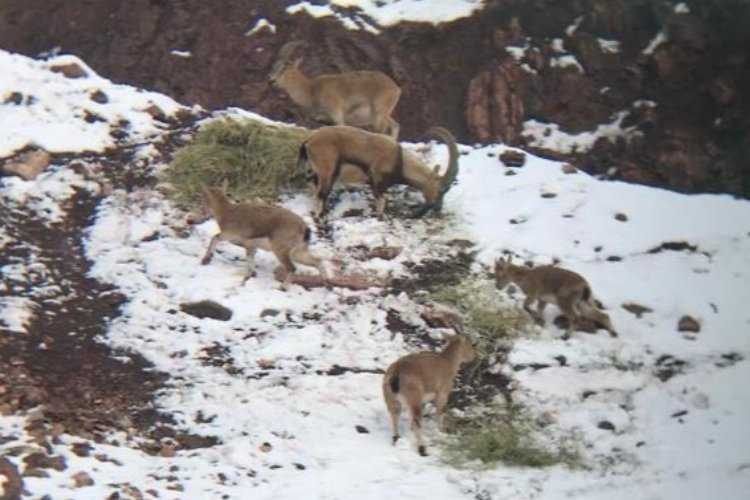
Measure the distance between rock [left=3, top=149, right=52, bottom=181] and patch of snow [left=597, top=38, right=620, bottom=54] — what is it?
814 cm

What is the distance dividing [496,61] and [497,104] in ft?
2.51

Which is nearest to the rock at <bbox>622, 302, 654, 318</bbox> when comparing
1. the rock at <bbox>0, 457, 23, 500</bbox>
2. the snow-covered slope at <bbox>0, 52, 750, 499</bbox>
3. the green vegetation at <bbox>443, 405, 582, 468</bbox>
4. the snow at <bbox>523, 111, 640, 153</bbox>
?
the snow-covered slope at <bbox>0, 52, 750, 499</bbox>

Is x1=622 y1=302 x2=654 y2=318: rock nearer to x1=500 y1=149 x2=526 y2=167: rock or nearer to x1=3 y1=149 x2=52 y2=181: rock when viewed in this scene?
x1=500 y1=149 x2=526 y2=167: rock

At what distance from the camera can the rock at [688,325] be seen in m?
10.5

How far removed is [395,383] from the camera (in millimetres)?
8570

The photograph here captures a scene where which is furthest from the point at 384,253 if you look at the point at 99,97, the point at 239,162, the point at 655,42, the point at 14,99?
the point at 655,42

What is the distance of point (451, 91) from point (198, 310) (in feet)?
21.9

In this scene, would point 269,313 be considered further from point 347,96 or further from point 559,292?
point 347,96

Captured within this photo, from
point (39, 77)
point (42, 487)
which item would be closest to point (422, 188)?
point (39, 77)

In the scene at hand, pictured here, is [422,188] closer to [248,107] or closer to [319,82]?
[319,82]

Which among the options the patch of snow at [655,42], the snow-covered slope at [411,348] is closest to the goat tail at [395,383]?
the snow-covered slope at [411,348]

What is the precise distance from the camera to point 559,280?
10609 mm

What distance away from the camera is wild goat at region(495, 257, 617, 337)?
10.5 m

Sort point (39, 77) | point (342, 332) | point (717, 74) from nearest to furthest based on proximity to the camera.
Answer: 1. point (342, 332)
2. point (39, 77)
3. point (717, 74)
